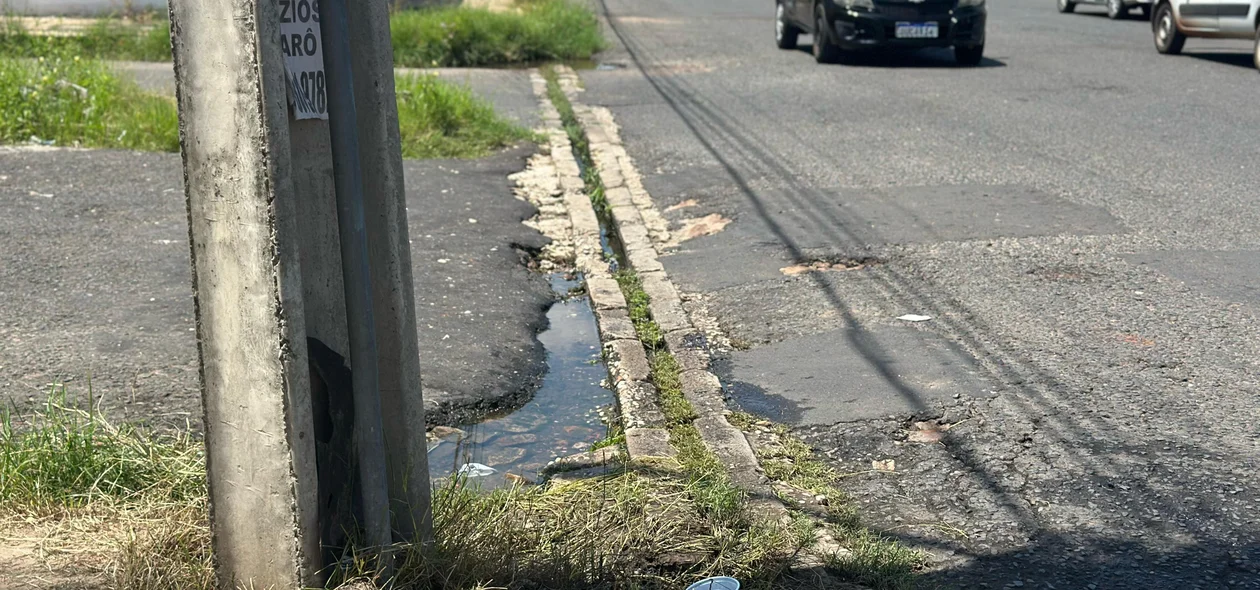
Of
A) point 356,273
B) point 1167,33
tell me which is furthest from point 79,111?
point 1167,33

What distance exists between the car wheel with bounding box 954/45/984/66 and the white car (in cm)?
245

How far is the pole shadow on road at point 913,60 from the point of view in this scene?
1530cm

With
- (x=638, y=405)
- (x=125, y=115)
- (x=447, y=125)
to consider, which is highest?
(x=125, y=115)

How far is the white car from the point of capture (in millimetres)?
13992

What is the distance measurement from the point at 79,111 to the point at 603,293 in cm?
609

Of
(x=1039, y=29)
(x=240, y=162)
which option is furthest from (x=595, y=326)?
(x=1039, y=29)

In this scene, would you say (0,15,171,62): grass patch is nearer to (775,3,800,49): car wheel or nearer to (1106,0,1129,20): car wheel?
(775,3,800,49): car wheel

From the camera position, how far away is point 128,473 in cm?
359

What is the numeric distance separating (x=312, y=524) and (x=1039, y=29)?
1919 centimetres

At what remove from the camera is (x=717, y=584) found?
3.04m

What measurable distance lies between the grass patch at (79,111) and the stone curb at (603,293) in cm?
298

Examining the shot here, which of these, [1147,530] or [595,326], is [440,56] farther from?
[1147,530]

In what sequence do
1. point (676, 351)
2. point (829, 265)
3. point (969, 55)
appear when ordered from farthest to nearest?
point (969, 55) → point (829, 265) → point (676, 351)

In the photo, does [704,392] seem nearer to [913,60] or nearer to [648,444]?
[648,444]
